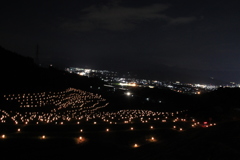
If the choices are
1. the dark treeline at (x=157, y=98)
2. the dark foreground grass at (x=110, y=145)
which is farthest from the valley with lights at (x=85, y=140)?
the dark treeline at (x=157, y=98)

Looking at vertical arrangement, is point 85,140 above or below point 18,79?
below

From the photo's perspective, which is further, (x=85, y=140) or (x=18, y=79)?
(x=18, y=79)

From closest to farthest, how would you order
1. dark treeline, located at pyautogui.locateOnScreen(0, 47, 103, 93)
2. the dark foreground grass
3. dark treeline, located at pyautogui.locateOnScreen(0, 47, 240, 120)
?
the dark foreground grass, dark treeline, located at pyautogui.locateOnScreen(0, 47, 240, 120), dark treeline, located at pyautogui.locateOnScreen(0, 47, 103, 93)

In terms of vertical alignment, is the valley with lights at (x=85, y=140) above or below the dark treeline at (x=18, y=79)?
below

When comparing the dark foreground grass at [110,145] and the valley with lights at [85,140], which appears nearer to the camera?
the dark foreground grass at [110,145]

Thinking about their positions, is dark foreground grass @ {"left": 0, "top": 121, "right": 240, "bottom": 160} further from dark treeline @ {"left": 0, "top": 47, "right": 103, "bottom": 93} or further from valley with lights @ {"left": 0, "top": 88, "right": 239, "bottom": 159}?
dark treeline @ {"left": 0, "top": 47, "right": 103, "bottom": 93}

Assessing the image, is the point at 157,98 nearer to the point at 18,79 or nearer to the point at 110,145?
the point at 18,79

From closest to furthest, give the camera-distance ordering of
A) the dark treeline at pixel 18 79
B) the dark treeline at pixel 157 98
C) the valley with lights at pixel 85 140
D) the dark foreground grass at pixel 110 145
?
1. the dark foreground grass at pixel 110 145
2. the valley with lights at pixel 85 140
3. the dark treeline at pixel 157 98
4. the dark treeline at pixel 18 79

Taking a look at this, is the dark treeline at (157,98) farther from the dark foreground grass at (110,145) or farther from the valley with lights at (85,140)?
the dark foreground grass at (110,145)

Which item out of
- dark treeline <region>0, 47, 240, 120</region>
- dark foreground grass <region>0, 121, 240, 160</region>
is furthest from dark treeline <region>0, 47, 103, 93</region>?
dark foreground grass <region>0, 121, 240, 160</region>

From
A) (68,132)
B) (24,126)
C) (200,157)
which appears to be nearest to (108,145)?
(68,132)

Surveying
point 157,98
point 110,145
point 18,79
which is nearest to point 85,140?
point 110,145
